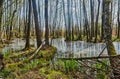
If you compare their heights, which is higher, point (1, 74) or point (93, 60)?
point (93, 60)

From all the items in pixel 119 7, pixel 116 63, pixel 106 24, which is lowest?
pixel 116 63

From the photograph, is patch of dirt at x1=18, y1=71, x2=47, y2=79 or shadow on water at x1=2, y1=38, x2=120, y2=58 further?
shadow on water at x1=2, y1=38, x2=120, y2=58

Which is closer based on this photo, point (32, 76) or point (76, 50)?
point (32, 76)

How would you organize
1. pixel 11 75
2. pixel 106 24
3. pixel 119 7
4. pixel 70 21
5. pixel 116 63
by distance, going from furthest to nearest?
1. pixel 70 21
2. pixel 119 7
3. pixel 11 75
4. pixel 106 24
5. pixel 116 63

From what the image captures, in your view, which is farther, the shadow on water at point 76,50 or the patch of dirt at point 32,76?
the shadow on water at point 76,50

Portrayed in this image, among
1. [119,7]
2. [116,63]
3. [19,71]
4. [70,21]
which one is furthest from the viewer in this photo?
[70,21]

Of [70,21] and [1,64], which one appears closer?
[1,64]

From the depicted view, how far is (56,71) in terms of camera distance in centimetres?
820

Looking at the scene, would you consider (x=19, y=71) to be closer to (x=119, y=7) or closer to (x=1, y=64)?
(x=1, y=64)

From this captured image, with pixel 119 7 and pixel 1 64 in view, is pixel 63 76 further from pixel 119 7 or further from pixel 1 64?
pixel 119 7

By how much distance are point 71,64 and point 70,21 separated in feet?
116

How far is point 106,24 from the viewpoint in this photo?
264 inches

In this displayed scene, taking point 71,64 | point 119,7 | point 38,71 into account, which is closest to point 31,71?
point 38,71

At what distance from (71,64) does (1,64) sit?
95.7 inches
